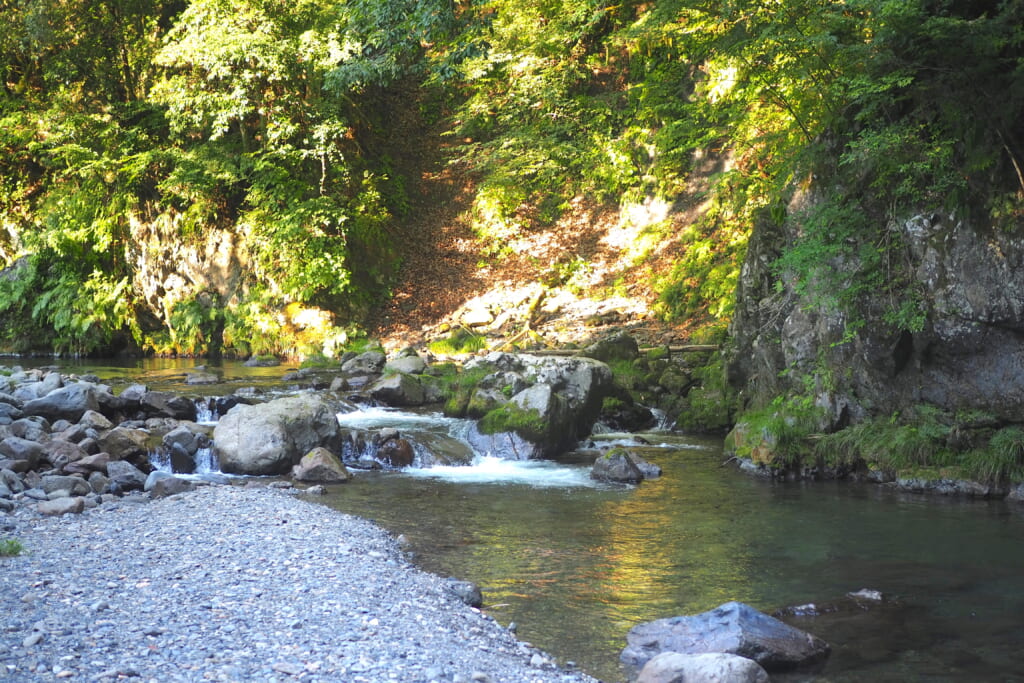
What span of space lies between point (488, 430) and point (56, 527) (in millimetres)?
6413

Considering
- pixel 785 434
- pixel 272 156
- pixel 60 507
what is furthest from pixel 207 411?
pixel 272 156

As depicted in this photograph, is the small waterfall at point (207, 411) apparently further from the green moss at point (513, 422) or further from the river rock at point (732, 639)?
the river rock at point (732, 639)

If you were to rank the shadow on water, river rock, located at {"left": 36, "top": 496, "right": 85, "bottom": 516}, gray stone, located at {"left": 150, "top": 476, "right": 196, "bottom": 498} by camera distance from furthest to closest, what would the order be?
gray stone, located at {"left": 150, "top": 476, "right": 196, "bottom": 498}
river rock, located at {"left": 36, "top": 496, "right": 85, "bottom": 516}
the shadow on water

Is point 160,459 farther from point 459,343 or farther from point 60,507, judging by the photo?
point 459,343

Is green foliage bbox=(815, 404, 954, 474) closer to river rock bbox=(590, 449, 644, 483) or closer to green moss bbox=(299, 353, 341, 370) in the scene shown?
river rock bbox=(590, 449, 644, 483)

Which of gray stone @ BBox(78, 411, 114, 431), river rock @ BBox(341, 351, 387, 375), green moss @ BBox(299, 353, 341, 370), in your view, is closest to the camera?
gray stone @ BBox(78, 411, 114, 431)

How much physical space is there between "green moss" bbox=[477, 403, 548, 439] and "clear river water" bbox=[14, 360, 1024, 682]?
0.75 meters

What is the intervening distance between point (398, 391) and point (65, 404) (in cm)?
538

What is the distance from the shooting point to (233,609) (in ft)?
18.2

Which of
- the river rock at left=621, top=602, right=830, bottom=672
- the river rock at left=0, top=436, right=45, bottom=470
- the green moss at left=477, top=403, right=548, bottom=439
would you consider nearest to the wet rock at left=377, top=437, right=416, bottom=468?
the green moss at left=477, top=403, right=548, bottom=439

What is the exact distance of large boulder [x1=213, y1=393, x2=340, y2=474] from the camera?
11.2m

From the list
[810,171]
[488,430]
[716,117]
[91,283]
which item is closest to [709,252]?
[716,117]

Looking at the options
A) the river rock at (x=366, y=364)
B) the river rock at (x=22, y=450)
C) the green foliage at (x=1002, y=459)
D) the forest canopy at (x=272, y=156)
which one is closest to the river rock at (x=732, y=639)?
the green foliage at (x=1002, y=459)

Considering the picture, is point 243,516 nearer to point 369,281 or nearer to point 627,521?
point 627,521
